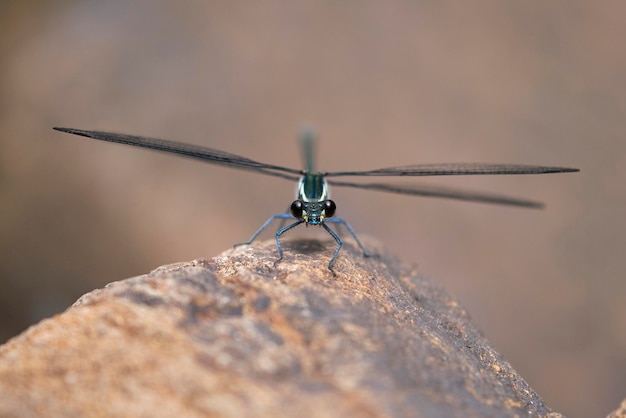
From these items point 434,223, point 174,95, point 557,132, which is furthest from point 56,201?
point 557,132

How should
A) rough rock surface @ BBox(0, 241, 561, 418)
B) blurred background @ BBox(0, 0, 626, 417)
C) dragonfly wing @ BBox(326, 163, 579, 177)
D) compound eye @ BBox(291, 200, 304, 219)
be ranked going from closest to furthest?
rough rock surface @ BBox(0, 241, 561, 418), compound eye @ BBox(291, 200, 304, 219), dragonfly wing @ BBox(326, 163, 579, 177), blurred background @ BBox(0, 0, 626, 417)

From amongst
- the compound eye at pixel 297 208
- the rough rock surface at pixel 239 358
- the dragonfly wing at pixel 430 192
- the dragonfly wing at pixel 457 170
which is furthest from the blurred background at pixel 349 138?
the rough rock surface at pixel 239 358

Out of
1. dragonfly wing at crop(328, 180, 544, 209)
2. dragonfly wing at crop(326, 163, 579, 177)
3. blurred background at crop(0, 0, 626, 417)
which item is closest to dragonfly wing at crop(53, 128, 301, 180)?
dragonfly wing at crop(326, 163, 579, 177)

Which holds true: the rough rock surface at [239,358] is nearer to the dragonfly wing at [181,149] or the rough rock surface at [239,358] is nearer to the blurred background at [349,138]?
the dragonfly wing at [181,149]

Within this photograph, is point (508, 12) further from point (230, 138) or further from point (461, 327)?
point (461, 327)

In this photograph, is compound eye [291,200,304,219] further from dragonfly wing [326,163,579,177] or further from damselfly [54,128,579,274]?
dragonfly wing [326,163,579,177]

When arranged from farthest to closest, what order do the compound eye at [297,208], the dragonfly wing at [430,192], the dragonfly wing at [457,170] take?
the dragonfly wing at [430,192], the dragonfly wing at [457,170], the compound eye at [297,208]
